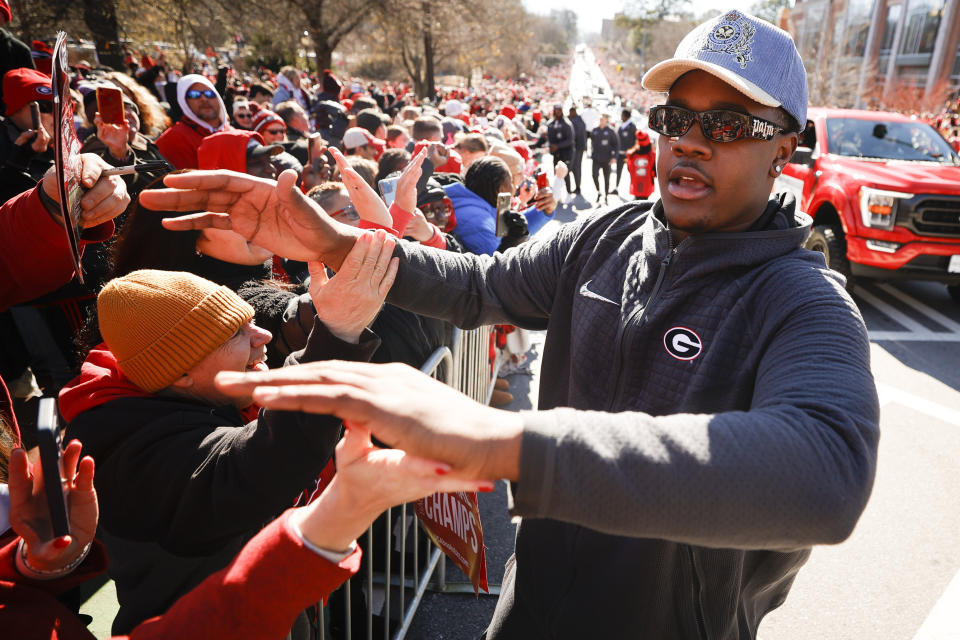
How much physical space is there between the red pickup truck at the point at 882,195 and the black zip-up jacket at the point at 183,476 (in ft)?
21.0

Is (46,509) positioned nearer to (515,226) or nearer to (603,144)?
(515,226)

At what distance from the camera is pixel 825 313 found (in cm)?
115

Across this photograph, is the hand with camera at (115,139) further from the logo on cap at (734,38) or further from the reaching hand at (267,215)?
the logo on cap at (734,38)

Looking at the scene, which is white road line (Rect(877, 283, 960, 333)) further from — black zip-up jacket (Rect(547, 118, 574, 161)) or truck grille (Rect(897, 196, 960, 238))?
black zip-up jacket (Rect(547, 118, 574, 161))

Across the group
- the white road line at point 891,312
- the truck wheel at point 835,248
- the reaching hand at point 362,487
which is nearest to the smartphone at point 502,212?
the reaching hand at point 362,487

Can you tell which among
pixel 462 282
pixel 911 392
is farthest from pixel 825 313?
pixel 911 392

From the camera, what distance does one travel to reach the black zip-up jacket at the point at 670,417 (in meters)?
0.81

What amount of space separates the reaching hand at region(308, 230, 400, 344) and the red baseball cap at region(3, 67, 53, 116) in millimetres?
4454

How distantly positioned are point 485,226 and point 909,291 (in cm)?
671

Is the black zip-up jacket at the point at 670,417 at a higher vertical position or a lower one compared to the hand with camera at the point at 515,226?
higher

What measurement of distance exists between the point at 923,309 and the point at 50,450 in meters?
8.78

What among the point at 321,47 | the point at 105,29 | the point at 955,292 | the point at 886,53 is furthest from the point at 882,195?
the point at 886,53

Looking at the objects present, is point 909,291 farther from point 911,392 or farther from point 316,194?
point 316,194

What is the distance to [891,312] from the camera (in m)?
7.32
